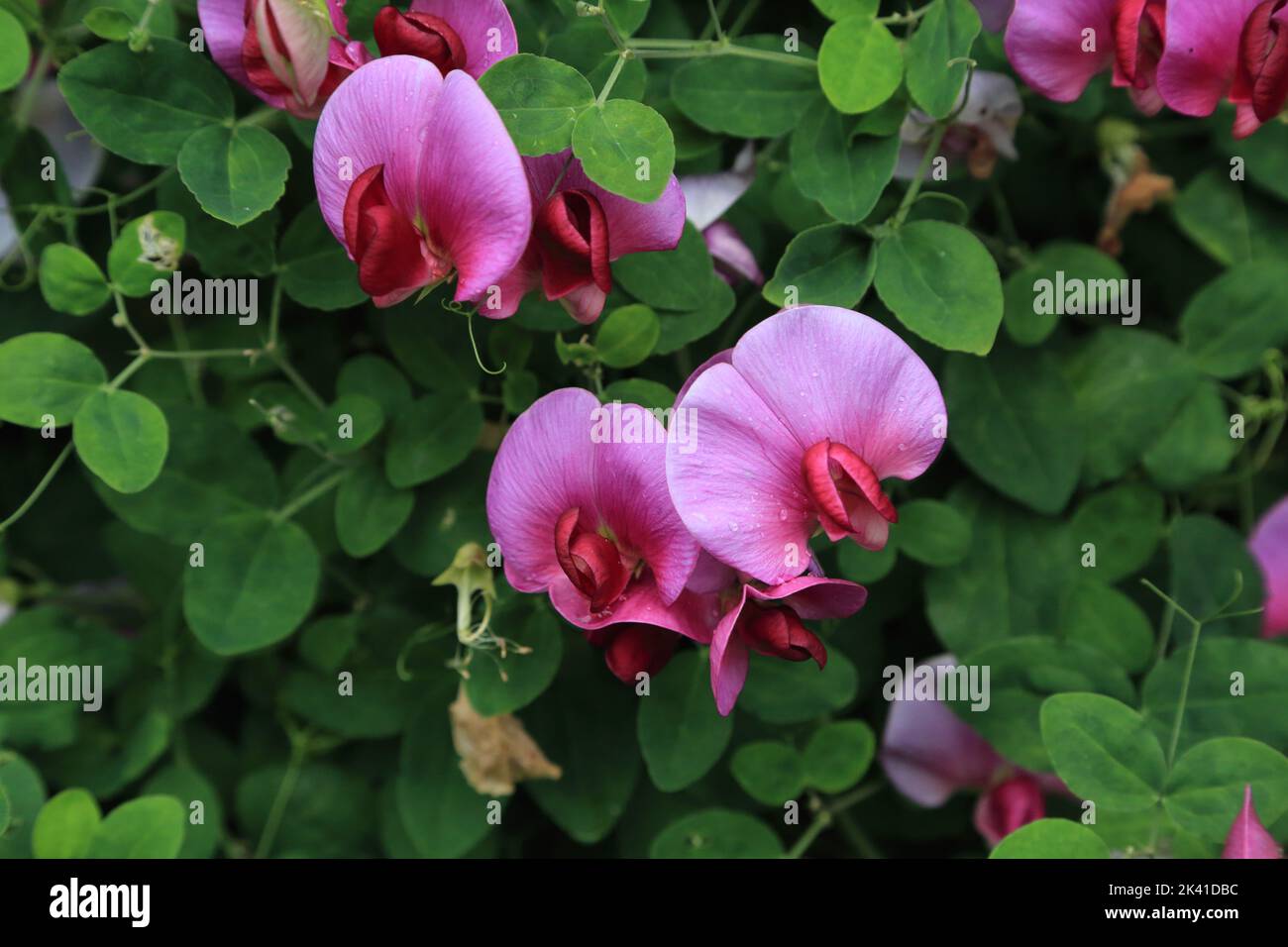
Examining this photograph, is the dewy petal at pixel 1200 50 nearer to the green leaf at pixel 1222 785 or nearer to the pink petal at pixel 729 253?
the pink petal at pixel 729 253

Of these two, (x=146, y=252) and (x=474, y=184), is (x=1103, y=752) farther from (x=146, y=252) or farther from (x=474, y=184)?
(x=146, y=252)

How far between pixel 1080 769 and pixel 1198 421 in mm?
377

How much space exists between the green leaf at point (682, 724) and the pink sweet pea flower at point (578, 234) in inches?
12.7

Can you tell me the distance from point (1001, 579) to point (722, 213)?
0.41 meters

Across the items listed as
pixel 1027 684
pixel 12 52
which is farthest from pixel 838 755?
pixel 12 52

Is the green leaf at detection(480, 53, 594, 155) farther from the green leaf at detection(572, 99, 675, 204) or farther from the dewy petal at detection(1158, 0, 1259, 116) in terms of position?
the dewy petal at detection(1158, 0, 1259, 116)

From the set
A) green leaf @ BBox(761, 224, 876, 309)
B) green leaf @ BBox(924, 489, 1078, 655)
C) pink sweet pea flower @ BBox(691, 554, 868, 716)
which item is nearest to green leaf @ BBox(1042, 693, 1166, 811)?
green leaf @ BBox(924, 489, 1078, 655)

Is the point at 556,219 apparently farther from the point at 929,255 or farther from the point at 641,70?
the point at 929,255

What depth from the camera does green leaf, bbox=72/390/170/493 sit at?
0.90 m

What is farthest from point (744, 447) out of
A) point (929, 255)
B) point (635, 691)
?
point (635, 691)

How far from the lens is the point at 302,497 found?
40.9 inches

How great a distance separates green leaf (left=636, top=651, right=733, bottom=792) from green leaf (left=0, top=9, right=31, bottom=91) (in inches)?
26.8

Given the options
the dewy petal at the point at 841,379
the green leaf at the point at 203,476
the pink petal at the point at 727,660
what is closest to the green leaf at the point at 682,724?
the pink petal at the point at 727,660

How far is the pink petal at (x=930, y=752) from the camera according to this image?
3.50ft
